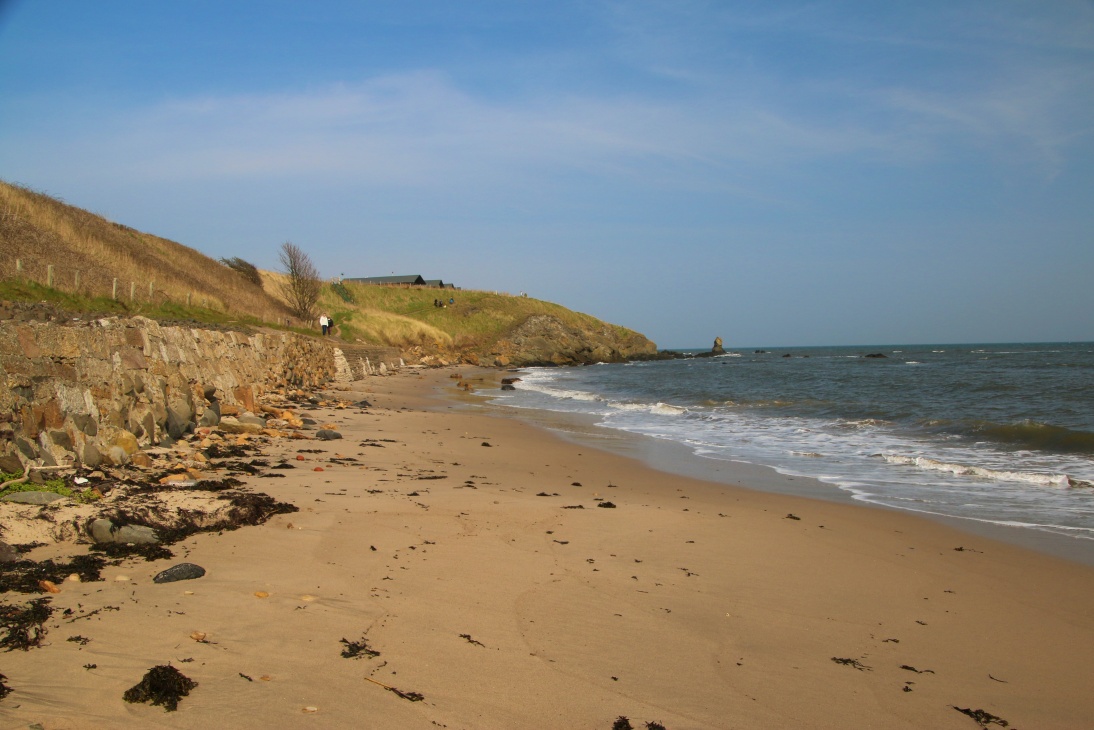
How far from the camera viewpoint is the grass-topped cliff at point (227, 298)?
677 inches

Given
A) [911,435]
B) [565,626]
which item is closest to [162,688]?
[565,626]

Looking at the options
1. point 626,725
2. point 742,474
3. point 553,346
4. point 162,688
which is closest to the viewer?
point 162,688

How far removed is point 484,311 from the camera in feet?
217

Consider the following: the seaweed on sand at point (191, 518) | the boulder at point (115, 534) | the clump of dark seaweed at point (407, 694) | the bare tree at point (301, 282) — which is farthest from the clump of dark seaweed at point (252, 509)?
the bare tree at point (301, 282)

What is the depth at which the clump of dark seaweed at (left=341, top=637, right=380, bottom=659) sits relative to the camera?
3.57 m

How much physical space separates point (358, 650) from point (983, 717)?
313 cm

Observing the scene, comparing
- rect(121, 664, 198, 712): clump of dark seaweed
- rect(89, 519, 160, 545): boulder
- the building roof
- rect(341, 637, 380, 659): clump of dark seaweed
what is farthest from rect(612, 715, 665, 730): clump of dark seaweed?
the building roof

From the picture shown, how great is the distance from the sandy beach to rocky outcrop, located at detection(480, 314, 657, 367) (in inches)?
1927

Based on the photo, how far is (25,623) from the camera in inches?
140

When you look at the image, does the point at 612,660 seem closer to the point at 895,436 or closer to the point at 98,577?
the point at 98,577

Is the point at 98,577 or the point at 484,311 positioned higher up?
the point at 484,311

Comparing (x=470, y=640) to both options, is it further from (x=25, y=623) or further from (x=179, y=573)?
(x=25, y=623)

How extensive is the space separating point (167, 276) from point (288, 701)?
29.1 meters

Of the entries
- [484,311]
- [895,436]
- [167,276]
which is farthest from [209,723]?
[484,311]
